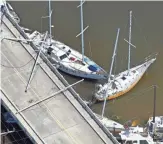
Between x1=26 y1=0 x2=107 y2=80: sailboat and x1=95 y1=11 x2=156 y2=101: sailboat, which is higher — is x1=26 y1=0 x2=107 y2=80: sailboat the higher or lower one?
the higher one

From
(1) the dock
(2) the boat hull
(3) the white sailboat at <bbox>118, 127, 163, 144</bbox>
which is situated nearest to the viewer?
(1) the dock

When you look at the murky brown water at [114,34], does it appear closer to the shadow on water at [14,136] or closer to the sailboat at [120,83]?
the sailboat at [120,83]

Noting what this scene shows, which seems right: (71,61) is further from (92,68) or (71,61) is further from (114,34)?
(114,34)

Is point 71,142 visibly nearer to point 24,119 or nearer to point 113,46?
point 24,119

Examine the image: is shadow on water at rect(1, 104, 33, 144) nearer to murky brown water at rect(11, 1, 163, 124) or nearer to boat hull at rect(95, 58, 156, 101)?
murky brown water at rect(11, 1, 163, 124)

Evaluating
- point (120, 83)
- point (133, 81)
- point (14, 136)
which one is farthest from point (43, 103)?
point (133, 81)

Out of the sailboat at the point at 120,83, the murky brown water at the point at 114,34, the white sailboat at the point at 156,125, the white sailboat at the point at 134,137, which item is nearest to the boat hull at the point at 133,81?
the sailboat at the point at 120,83

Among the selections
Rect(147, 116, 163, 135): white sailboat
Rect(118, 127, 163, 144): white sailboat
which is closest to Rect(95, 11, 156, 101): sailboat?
Rect(147, 116, 163, 135): white sailboat
